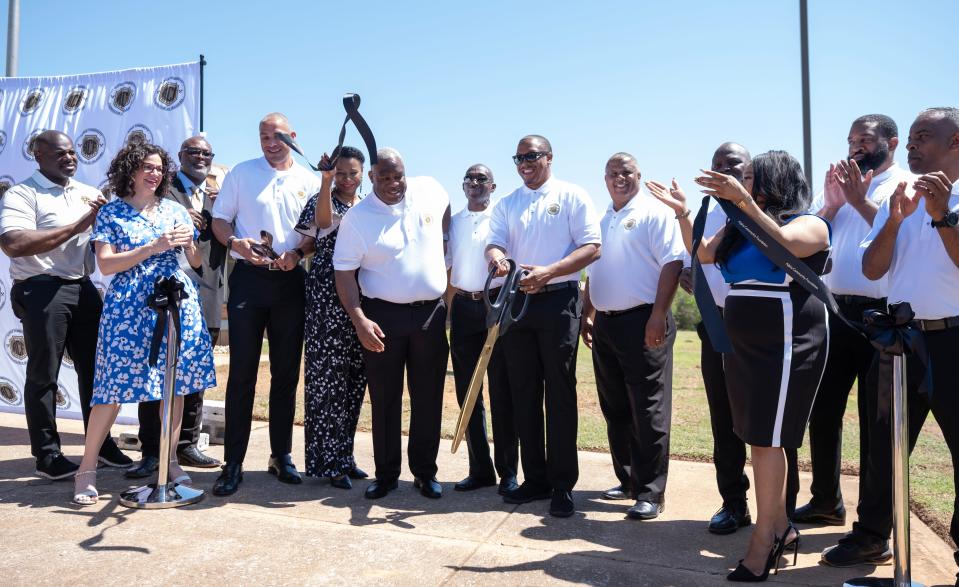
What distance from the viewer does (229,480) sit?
196 inches

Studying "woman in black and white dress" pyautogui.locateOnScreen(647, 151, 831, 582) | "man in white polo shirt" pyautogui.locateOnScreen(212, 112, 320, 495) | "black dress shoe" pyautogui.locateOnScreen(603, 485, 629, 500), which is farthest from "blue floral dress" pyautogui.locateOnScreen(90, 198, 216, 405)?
"woman in black and white dress" pyautogui.locateOnScreen(647, 151, 831, 582)

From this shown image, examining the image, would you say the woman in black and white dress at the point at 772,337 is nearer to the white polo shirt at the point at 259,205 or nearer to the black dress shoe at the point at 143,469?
the white polo shirt at the point at 259,205

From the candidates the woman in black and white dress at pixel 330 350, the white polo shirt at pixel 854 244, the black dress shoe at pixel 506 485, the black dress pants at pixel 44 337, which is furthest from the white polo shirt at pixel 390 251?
the white polo shirt at pixel 854 244

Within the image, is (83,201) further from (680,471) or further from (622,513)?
(680,471)

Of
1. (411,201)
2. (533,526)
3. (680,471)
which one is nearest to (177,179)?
(411,201)

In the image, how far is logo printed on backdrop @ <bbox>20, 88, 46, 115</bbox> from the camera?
7.00 m

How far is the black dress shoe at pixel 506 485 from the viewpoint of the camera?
4.95 meters

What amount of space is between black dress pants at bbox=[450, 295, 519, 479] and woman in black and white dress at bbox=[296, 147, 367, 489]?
680 mm

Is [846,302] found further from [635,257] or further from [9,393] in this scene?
[9,393]

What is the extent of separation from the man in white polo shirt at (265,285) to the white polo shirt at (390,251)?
19.9 inches

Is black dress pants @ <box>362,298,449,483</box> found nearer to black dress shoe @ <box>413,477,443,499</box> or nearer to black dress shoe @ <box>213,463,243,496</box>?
black dress shoe @ <box>413,477,443,499</box>

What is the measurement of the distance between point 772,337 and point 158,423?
4.21 m

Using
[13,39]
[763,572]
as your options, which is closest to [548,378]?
[763,572]

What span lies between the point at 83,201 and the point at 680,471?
181 inches
